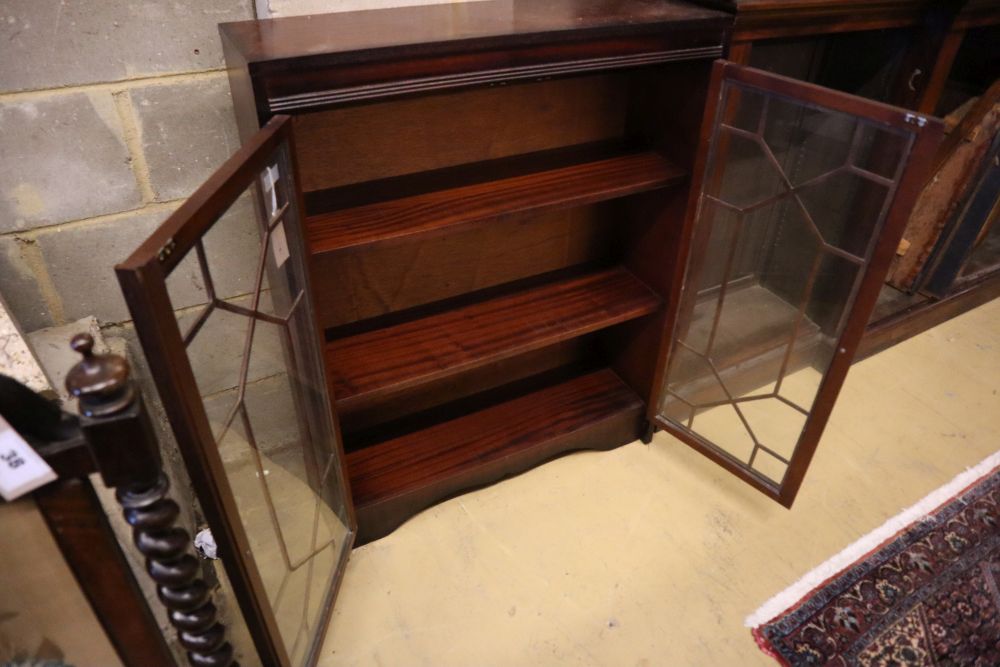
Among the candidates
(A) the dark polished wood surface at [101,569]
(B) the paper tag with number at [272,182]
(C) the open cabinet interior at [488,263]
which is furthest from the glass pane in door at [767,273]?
(A) the dark polished wood surface at [101,569]

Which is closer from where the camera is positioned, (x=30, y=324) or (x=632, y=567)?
(x=30, y=324)

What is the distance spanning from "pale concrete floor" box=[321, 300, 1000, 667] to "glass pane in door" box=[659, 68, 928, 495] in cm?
15

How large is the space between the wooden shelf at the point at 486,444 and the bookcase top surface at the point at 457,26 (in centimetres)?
95

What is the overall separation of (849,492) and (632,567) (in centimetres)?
64

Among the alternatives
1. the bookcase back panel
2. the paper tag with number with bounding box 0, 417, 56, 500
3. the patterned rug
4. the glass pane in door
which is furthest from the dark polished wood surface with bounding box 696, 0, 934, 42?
the paper tag with number with bounding box 0, 417, 56, 500

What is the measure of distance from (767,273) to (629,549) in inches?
36.1

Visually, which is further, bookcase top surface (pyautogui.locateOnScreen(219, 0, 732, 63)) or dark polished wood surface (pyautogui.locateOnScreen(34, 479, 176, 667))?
bookcase top surface (pyautogui.locateOnScreen(219, 0, 732, 63))

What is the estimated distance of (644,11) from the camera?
4.33ft

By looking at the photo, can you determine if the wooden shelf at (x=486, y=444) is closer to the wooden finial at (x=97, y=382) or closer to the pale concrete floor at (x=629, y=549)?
the pale concrete floor at (x=629, y=549)

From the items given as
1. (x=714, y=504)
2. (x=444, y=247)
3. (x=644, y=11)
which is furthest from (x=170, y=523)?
(x=714, y=504)

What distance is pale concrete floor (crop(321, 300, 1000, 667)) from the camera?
1.41 metres

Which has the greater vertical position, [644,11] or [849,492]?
[644,11]

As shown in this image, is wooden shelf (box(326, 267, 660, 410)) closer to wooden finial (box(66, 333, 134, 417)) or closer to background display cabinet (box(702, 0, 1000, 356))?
background display cabinet (box(702, 0, 1000, 356))

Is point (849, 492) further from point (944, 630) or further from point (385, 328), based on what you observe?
point (385, 328)
